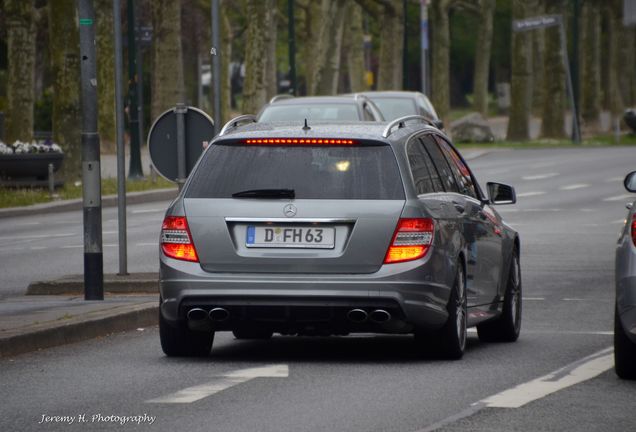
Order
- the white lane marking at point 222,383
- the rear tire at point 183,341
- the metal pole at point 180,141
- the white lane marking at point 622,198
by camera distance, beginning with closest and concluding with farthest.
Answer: the white lane marking at point 222,383
the rear tire at point 183,341
the metal pole at point 180,141
the white lane marking at point 622,198

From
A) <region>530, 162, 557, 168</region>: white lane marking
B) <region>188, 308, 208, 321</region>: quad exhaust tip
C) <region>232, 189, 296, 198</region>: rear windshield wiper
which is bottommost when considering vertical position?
<region>530, 162, 557, 168</region>: white lane marking

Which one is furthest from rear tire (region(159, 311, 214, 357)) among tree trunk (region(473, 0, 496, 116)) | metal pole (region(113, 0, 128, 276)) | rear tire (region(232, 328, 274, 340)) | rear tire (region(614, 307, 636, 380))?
tree trunk (region(473, 0, 496, 116))

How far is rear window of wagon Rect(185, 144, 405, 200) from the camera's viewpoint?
10758mm

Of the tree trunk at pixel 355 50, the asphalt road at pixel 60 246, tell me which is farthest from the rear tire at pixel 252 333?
the tree trunk at pixel 355 50

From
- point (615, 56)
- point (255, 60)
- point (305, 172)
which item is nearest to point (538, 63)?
point (615, 56)

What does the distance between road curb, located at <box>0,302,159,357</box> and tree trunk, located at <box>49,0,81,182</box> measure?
21.2 meters

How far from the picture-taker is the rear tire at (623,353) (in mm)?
9961

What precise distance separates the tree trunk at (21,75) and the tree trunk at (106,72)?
264cm

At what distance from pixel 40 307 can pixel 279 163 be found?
367 cm

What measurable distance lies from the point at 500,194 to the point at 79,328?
3042 mm

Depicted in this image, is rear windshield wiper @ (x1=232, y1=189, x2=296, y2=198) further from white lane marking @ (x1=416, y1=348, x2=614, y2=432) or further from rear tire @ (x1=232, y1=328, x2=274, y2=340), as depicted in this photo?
white lane marking @ (x1=416, y1=348, x2=614, y2=432)

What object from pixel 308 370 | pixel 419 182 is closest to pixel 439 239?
pixel 419 182

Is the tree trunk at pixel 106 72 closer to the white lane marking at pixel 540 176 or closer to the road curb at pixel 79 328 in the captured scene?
the white lane marking at pixel 540 176

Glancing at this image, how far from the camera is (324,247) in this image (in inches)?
417
